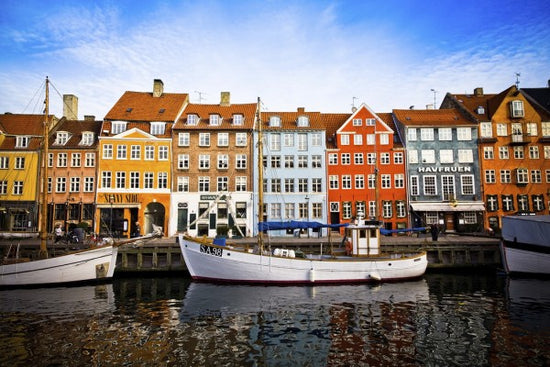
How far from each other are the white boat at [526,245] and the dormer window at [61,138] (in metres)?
42.7

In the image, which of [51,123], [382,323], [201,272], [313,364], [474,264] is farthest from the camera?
[51,123]

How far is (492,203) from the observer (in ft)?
128

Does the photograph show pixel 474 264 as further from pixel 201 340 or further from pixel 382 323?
pixel 201 340

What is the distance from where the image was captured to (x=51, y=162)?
38312mm

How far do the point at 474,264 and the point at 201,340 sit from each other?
72.7 ft

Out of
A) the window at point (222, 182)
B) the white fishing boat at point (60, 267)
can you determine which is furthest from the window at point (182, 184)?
the white fishing boat at point (60, 267)

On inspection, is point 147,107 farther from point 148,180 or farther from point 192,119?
point 148,180

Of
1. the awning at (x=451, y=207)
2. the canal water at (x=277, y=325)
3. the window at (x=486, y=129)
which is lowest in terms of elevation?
the canal water at (x=277, y=325)

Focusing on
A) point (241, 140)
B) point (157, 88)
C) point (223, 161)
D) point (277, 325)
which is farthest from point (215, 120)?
point (277, 325)

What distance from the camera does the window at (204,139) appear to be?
39147 mm

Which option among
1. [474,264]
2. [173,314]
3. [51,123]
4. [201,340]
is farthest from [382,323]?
[51,123]

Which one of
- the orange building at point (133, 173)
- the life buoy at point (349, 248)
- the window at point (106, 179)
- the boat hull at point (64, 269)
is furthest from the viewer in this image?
the window at point (106, 179)

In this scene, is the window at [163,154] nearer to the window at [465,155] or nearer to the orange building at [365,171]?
the orange building at [365,171]

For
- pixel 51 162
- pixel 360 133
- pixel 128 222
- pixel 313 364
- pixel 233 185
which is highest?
pixel 360 133
